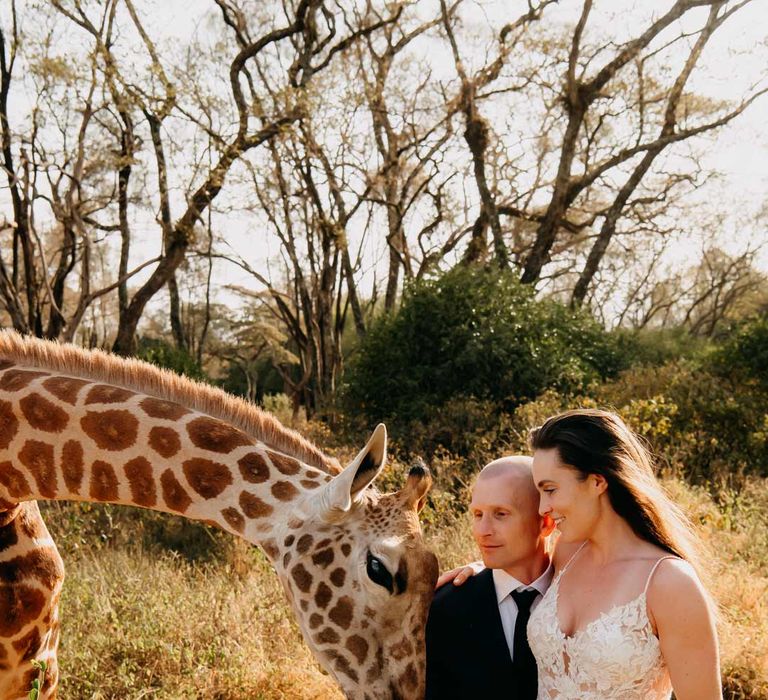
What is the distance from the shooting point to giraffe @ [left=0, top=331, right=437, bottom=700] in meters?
2.55

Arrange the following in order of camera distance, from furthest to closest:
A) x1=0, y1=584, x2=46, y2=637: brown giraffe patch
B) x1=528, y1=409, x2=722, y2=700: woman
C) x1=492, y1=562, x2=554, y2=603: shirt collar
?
1. x1=0, y1=584, x2=46, y2=637: brown giraffe patch
2. x1=492, y1=562, x2=554, y2=603: shirt collar
3. x1=528, y1=409, x2=722, y2=700: woman

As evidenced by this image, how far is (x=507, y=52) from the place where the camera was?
16.7m

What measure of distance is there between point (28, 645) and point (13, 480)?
0.77 meters

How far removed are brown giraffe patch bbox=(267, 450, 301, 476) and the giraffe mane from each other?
67 millimetres

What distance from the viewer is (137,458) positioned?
3.00 metres

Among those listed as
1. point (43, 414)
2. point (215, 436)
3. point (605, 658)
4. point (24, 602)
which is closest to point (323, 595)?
point (215, 436)

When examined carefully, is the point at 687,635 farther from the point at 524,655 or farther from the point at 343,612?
the point at 343,612

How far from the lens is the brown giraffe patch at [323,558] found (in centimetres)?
266

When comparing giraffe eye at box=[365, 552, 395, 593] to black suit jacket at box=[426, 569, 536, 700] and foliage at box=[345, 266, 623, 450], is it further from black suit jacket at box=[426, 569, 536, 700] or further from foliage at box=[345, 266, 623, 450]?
foliage at box=[345, 266, 623, 450]

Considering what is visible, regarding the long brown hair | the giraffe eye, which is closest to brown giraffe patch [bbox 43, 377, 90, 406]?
the giraffe eye

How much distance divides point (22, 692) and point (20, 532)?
2.26 ft

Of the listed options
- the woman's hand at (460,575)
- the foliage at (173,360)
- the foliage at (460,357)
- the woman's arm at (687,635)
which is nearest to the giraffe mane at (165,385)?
Result: the woman's hand at (460,575)

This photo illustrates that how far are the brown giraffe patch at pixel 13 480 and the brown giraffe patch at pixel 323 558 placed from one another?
1316mm

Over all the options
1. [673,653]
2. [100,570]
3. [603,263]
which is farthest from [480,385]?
[603,263]
